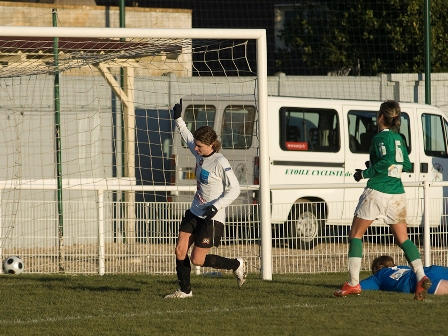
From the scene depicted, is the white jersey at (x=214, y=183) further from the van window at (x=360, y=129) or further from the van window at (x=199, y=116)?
the van window at (x=360, y=129)

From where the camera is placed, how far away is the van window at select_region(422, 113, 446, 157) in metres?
16.8

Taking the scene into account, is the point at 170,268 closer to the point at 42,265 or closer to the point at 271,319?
the point at 42,265

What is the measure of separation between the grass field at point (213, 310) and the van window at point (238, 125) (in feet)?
16.1

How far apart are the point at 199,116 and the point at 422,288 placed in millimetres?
7924

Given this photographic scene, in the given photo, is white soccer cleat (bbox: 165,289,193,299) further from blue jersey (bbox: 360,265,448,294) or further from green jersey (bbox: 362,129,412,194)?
green jersey (bbox: 362,129,412,194)

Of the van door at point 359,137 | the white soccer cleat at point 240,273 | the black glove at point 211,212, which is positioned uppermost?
the van door at point 359,137

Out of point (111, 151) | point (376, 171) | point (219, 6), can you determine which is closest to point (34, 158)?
point (111, 151)

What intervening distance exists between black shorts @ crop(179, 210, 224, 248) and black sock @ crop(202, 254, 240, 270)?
1.18 feet

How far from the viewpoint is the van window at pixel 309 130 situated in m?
15.9

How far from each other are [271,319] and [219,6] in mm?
17887

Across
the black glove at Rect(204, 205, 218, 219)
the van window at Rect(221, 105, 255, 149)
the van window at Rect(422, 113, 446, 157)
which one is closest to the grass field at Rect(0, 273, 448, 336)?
the black glove at Rect(204, 205, 218, 219)

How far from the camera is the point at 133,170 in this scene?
14.6 meters

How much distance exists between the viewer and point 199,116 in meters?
16.0

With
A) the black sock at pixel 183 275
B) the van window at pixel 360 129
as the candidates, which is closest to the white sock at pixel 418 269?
the black sock at pixel 183 275
